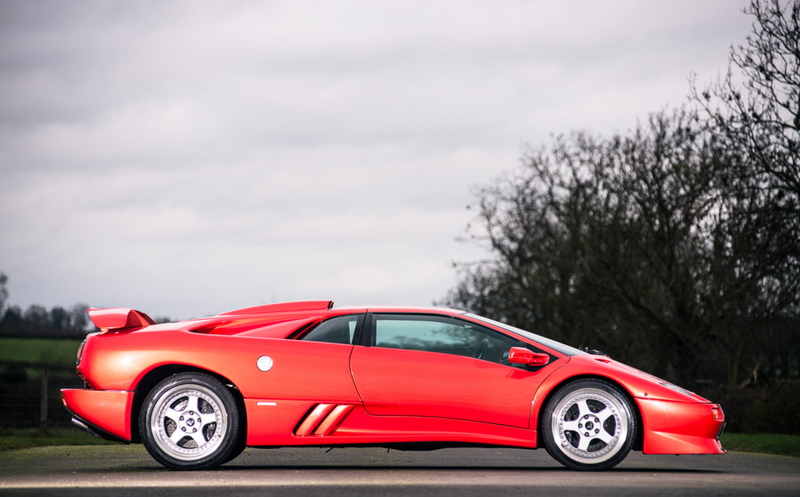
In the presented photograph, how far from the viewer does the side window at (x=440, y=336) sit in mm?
7016

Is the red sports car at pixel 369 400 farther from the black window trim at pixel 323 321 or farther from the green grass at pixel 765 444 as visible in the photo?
the green grass at pixel 765 444

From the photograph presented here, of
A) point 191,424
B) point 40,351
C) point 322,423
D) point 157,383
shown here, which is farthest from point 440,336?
point 40,351

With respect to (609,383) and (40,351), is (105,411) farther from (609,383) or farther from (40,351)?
(40,351)

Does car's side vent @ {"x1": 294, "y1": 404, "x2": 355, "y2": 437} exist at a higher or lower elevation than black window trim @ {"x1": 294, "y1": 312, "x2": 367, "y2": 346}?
lower

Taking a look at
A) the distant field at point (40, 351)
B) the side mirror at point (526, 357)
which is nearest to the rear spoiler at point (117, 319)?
the side mirror at point (526, 357)

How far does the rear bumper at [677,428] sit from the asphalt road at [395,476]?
21 cm

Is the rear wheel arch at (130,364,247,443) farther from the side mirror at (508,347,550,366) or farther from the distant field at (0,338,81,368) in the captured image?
the distant field at (0,338,81,368)

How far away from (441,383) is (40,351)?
15.4 m

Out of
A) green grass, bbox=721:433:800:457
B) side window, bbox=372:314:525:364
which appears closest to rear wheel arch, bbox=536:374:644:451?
side window, bbox=372:314:525:364

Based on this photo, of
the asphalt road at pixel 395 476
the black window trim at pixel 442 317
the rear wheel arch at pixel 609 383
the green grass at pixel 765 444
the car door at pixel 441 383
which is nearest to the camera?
the asphalt road at pixel 395 476

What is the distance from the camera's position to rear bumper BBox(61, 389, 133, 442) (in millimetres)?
6840

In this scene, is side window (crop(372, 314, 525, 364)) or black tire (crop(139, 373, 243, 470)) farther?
side window (crop(372, 314, 525, 364))

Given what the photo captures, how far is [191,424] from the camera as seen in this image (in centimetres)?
677

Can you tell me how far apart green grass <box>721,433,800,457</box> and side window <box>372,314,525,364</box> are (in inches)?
189
